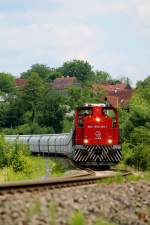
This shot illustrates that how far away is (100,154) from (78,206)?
19599 mm

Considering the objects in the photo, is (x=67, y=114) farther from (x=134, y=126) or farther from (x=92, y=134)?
(x=92, y=134)

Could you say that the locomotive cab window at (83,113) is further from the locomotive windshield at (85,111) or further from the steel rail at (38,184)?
the steel rail at (38,184)

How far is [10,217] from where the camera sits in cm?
948

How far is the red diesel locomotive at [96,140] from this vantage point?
30672mm

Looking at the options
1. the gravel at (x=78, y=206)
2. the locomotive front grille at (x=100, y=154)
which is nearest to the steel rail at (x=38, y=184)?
the gravel at (x=78, y=206)

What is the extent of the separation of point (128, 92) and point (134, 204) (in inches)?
6297

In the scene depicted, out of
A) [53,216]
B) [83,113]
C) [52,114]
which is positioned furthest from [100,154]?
[52,114]

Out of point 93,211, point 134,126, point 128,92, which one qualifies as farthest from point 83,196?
point 128,92

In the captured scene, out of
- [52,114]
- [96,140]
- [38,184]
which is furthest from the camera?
[52,114]

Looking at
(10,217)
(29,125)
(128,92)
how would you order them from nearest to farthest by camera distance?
1. (10,217)
2. (29,125)
3. (128,92)

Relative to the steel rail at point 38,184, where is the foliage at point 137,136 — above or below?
above

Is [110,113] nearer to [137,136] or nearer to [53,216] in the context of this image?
[137,136]

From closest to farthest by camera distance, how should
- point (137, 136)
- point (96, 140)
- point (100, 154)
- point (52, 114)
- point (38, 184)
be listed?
point (38, 184) < point (100, 154) < point (96, 140) < point (137, 136) < point (52, 114)

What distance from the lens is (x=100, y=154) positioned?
30750 millimetres
